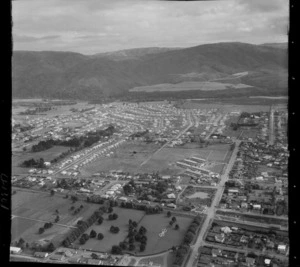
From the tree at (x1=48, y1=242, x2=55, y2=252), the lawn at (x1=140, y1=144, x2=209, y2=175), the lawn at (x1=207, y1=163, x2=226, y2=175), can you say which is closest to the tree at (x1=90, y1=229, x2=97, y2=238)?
the tree at (x1=48, y1=242, x2=55, y2=252)

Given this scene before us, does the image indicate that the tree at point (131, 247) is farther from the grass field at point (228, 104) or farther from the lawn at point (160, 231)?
the grass field at point (228, 104)

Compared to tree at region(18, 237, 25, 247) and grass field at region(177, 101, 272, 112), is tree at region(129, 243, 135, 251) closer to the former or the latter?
tree at region(18, 237, 25, 247)

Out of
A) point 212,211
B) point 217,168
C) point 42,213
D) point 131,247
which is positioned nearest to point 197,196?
point 212,211

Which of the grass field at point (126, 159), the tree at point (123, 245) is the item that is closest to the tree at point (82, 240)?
the tree at point (123, 245)

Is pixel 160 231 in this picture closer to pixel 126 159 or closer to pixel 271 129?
pixel 126 159

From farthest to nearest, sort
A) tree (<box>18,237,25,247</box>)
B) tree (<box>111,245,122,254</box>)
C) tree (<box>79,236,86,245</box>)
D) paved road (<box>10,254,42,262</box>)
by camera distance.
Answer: tree (<box>79,236,86,245</box>), tree (<box>111,245,122,254</box>), tree (<box>18,237,25,247</box>), paved road (<box>10,254,42,262</box>)

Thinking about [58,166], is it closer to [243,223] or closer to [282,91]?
[243,223]
